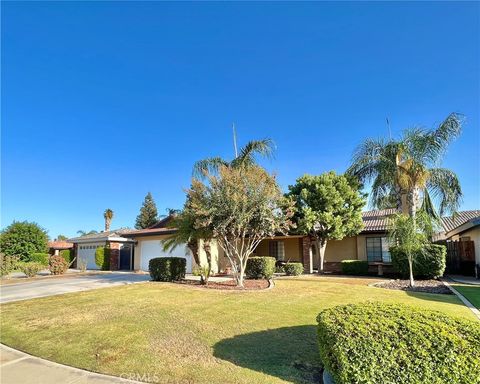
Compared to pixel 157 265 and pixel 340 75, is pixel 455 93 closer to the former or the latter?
pixel 340 75

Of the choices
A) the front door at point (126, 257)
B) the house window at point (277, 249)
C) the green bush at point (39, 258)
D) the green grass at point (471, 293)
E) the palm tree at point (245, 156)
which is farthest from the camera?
the green bush at point (39, 258)

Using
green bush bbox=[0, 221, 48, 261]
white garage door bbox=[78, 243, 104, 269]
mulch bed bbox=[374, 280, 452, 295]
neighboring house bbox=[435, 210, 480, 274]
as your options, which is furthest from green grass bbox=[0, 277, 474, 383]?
green bush bbox=[0, 221, 48, 261]

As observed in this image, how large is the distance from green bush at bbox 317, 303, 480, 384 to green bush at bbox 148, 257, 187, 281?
41.2 ft

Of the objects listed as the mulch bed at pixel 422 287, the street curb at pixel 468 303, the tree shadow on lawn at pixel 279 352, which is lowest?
the mulch bed at pixel 422 287

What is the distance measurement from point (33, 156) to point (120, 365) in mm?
19604

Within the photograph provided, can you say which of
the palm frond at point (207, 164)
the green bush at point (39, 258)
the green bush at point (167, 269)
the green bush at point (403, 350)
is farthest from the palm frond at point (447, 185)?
the green bush at point (39, 258)

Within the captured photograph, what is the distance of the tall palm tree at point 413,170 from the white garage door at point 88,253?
981 inches

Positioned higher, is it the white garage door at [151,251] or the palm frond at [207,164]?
the palm frond at [207,164]

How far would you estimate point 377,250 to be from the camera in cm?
2131

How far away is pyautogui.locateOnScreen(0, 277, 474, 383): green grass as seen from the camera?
15.7 feet

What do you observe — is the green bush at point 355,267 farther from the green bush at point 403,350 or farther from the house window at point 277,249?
the green bush at point 403,350

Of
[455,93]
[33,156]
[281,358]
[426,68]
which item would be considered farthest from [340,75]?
[33,156]

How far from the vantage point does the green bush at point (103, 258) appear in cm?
2775

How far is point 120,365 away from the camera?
4.93 m
